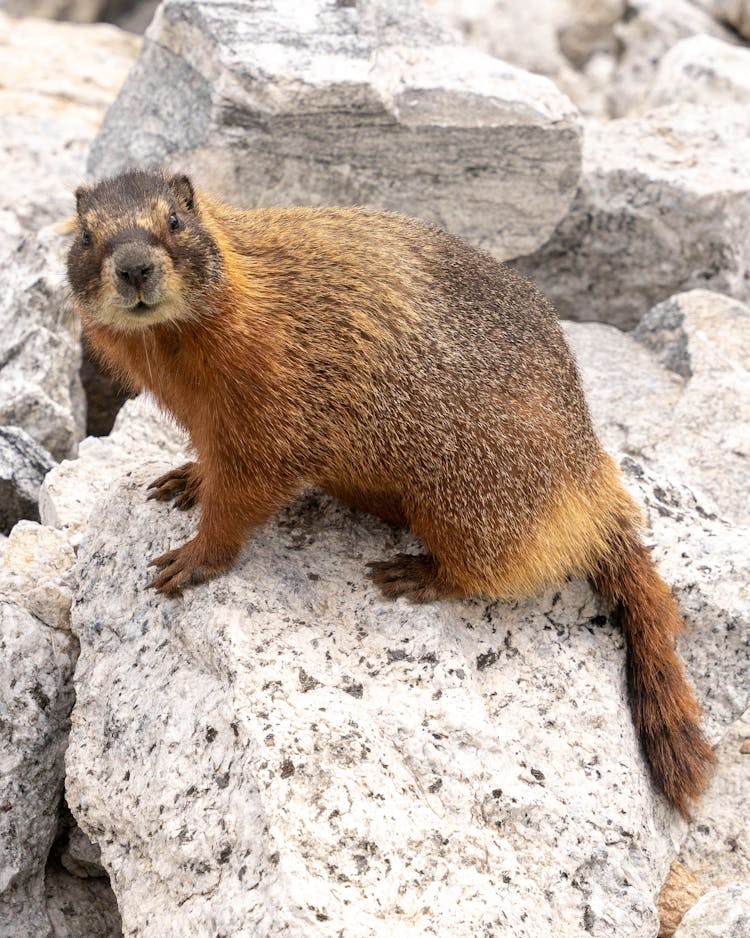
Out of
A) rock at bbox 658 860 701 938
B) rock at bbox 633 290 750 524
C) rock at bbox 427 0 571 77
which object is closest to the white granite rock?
rock at bbox 633 290 750 524

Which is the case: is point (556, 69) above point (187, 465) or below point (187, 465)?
below

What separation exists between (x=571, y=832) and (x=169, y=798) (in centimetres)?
140

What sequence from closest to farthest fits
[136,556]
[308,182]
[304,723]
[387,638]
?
[304,723] → [387,638] → [136,556] → [308,182]

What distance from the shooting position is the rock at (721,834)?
480 cm

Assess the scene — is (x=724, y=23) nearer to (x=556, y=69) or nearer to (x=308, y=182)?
(x=556, y=69)

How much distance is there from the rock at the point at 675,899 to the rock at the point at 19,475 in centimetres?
358

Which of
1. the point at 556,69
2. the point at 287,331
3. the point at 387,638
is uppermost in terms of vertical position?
the point at 287,331

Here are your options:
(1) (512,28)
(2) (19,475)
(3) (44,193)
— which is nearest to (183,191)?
(2) (19,475)

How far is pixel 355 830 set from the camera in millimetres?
3863

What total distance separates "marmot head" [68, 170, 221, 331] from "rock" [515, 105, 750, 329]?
415 centimetres

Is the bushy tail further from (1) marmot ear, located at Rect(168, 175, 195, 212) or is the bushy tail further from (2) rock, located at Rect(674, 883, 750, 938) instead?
(1) marmot ear, located at Rect(168, 175, 195, 212)

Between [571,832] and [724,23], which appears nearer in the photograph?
[571,832]

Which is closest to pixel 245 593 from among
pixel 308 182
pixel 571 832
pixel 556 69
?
pixel 571 832

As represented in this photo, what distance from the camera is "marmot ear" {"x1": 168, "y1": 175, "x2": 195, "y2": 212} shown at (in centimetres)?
451
